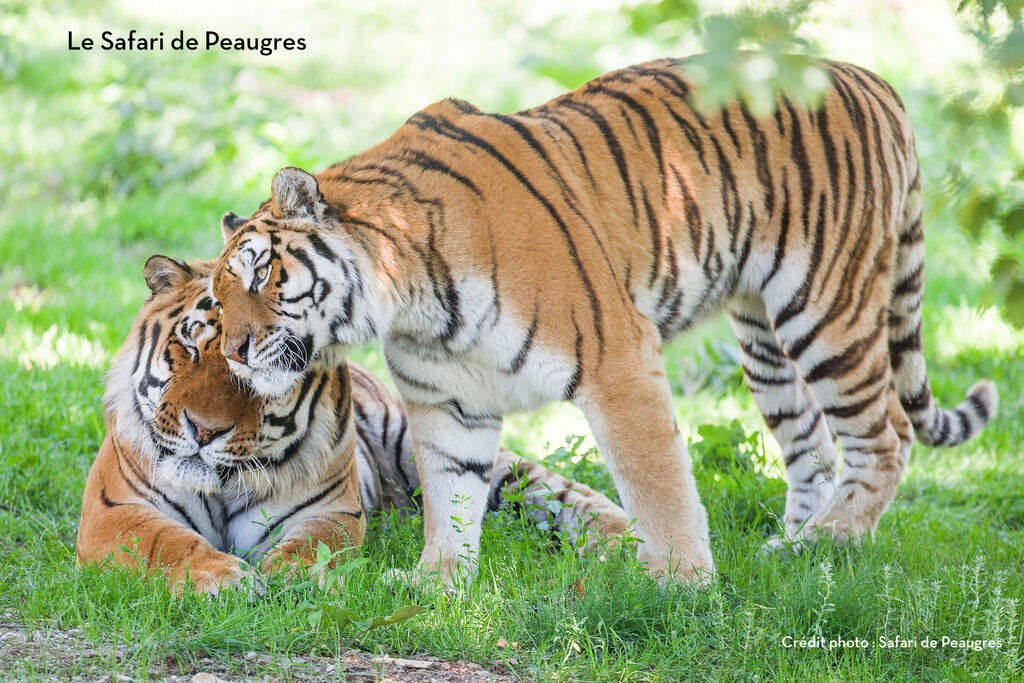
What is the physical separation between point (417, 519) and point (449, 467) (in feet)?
1.37

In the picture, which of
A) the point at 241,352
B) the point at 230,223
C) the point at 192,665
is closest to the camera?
the point at 192,665

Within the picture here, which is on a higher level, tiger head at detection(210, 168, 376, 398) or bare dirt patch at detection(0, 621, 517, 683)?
tiger head at detection(210, 168, 376, 398)

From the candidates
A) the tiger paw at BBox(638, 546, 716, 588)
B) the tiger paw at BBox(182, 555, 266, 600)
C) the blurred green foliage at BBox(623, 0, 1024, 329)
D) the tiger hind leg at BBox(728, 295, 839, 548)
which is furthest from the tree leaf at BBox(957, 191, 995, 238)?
the tiger hind leg at BBox(728, 295, 839, 548)

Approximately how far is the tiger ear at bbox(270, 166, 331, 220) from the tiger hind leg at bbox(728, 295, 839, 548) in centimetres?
194

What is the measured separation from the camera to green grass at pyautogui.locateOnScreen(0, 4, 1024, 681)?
2.97m

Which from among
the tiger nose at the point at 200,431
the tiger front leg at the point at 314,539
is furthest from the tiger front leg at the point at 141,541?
the tiger nose at the point at 200,431

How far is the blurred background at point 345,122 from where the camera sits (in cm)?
178

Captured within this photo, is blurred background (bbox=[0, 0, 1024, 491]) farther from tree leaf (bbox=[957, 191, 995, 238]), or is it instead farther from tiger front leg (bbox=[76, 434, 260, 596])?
tiger front leg (bbox=[76, 434, 260, 596])

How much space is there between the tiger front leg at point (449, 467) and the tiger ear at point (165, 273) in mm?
917

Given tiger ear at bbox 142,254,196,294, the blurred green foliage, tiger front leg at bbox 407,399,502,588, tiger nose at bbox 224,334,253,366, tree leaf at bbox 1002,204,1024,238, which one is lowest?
tiger front leg at bbox 407,399,502,588

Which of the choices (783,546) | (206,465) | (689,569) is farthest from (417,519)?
(783,546)

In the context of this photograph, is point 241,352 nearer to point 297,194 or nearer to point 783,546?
point 297,194

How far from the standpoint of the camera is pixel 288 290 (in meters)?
3.21

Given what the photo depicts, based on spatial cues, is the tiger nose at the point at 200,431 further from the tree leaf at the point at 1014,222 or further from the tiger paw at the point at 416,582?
the tree leaf at the point at 1014,222
